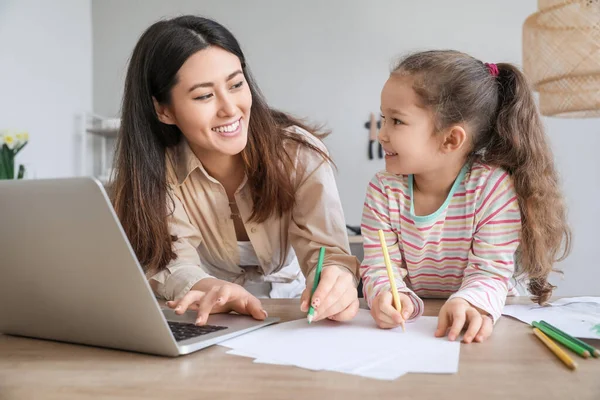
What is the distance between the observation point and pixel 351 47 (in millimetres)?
3957

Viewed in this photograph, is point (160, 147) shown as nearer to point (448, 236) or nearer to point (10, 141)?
point (448, 236)

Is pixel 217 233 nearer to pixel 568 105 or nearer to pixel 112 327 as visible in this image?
pixel 112 327

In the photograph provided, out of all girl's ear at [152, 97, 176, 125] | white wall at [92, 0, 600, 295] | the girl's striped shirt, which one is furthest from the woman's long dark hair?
white wall at [92, 0, 600, 295]

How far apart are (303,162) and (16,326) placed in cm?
72

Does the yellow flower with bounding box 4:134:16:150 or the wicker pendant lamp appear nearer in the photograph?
the wicker pendant lamp

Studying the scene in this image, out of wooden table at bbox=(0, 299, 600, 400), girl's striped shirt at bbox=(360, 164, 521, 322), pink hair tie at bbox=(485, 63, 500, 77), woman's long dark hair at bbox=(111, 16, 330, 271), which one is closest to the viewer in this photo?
wooden table at bbox=(0, 299, 600, 400)

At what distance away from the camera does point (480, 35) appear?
3844 millimetres

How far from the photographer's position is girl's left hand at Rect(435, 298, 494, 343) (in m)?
0.77

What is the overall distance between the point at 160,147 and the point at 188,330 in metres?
0.69

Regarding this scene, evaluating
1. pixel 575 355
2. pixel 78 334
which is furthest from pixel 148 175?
pixel 575 355

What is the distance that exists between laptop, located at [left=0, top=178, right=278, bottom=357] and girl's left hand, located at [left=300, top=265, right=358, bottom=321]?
0.41ft

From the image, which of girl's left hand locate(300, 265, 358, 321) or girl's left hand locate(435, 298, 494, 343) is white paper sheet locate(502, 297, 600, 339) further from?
girl's left hand locate(300, 265, 358, 321)

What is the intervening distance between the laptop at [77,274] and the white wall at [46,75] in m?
2.56

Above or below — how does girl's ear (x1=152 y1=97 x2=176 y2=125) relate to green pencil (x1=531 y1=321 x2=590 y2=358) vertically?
above
